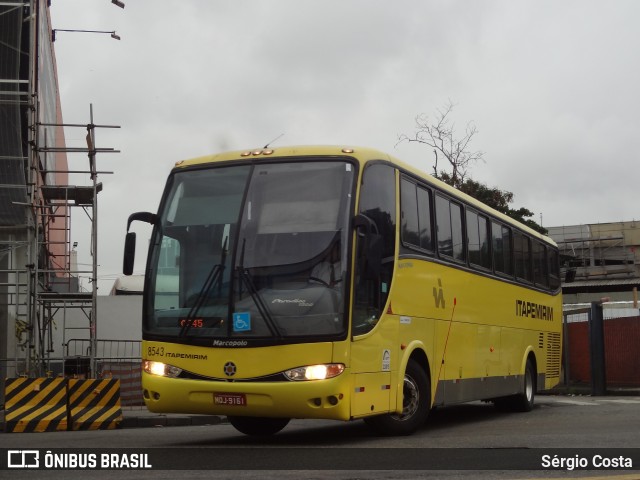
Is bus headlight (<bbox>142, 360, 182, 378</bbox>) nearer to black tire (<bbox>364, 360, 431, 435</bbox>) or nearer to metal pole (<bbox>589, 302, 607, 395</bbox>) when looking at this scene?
black tire (<bbox>364, 360, 431, 435</bbox>)

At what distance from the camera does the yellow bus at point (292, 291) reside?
35.8 feet

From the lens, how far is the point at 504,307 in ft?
57.3

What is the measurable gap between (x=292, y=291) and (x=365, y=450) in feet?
6.13

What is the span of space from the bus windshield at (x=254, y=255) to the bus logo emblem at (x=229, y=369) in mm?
257

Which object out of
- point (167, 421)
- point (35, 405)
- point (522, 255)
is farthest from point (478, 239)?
point (35, 405)

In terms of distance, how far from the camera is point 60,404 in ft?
54.5

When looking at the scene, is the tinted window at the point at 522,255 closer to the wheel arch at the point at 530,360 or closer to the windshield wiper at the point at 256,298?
the wheel arch at the point at 530,360

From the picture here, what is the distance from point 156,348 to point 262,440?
1950 mm

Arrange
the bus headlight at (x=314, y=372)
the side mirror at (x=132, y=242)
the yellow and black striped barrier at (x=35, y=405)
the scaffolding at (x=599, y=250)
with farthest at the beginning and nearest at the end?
the scaffolding at (x=599, y=250), the yellow and black striped barrier at (x=35, y=405), the side mirror at (x=132, y=242), the bus headlight at (x=314, y=372)

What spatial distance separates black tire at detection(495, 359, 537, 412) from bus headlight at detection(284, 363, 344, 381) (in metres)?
8.84

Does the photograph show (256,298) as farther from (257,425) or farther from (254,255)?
(257,425)

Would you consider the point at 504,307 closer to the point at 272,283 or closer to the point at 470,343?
the point at 470,343

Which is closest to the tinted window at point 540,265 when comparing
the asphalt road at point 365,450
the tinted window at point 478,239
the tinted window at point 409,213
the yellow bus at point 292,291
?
the tinted window at point 478,239

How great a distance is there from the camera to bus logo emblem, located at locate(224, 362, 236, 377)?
1102 centimetres
